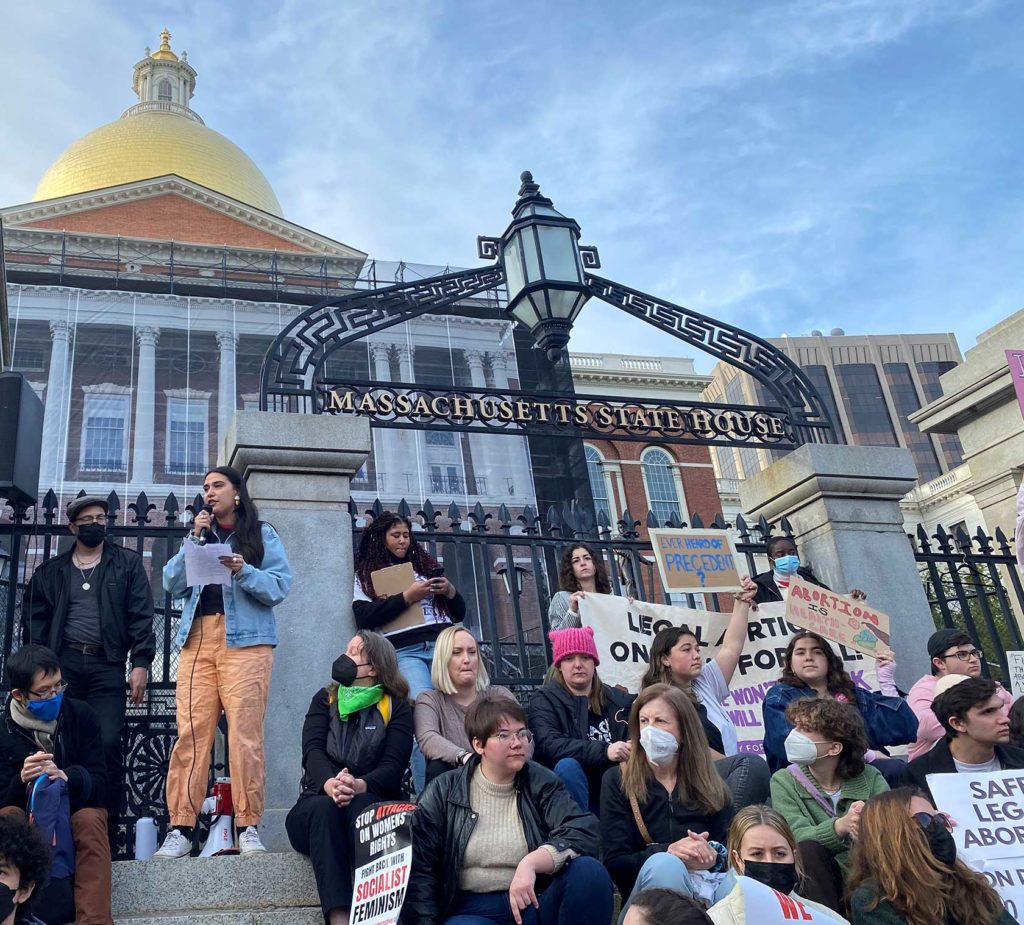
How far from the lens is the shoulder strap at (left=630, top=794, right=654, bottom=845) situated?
4.99 metres

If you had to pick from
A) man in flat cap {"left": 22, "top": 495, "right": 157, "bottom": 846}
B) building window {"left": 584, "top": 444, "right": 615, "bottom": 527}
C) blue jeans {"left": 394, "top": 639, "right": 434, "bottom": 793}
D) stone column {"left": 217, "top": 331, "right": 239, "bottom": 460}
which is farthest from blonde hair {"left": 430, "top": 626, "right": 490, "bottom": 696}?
building window {"left": 584, "top": 444, "right": 615, "bottom": 527}

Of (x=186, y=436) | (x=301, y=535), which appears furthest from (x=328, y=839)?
(x=186, y=436)

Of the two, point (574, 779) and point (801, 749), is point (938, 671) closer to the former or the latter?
point (801, 749)

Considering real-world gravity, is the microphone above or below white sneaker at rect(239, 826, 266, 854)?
above

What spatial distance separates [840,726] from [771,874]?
128cm

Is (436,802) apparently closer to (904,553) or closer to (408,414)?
(408,414)

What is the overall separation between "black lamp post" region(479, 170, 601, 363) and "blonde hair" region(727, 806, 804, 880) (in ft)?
16.7

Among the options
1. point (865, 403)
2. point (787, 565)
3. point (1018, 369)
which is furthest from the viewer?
point (865, 403)

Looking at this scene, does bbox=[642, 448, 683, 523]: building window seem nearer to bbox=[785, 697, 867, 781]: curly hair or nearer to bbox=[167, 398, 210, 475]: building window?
bbox=[167, 398, 210, 475]: building window

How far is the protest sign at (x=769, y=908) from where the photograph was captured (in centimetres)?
362

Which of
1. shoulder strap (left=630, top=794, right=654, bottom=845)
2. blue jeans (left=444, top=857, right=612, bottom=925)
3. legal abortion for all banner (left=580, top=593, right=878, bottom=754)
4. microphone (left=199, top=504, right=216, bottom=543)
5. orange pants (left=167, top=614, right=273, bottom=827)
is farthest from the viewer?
legal abortion for all banner (left=580, top=593, right=878, bottom=754)

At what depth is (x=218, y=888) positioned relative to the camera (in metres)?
5.14

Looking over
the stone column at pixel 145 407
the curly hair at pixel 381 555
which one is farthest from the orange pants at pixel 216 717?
the stone column at pixel 145 407

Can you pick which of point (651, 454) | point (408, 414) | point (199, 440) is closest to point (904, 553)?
point (408, 414)
